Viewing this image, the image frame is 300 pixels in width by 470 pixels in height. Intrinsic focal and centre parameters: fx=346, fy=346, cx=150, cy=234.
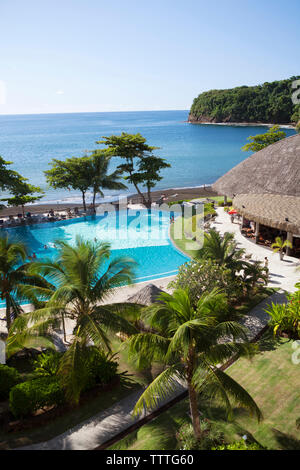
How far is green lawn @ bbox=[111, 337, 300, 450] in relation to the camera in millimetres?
8758

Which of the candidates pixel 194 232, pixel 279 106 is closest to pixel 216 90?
pixel 279 106

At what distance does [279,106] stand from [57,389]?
461 ft

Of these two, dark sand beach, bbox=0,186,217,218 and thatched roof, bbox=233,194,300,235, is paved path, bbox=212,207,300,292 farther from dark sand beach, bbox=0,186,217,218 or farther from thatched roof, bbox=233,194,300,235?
dark sand beach, bbox=0,186,217,218

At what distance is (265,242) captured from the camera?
24.0 metres

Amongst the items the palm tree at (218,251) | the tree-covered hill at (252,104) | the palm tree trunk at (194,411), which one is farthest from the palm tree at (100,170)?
the tree-covered hill at (252,104)

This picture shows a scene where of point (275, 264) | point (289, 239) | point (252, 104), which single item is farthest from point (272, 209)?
point (252, 104)

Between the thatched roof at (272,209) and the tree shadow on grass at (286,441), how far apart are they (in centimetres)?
1361

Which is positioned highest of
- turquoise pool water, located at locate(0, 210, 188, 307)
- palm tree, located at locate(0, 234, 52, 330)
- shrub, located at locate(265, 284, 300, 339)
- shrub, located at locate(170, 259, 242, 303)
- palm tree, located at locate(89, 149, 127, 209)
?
palm tree, located at locate(89, 149, 127, 209)

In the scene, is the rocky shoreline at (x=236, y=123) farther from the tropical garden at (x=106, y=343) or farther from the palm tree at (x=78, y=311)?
the palm tree at (x=78, y=311)

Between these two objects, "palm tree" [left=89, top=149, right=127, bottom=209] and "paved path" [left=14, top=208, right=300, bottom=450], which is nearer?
"paved path" [left=14, top=208, right=300, bottom=450]

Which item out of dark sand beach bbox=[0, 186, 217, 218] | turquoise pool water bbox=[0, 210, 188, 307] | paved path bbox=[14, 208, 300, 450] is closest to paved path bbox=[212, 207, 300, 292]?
paved path bbox=[14, 208, 300, 450]

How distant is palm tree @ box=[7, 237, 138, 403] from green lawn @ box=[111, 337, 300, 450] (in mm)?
2359
